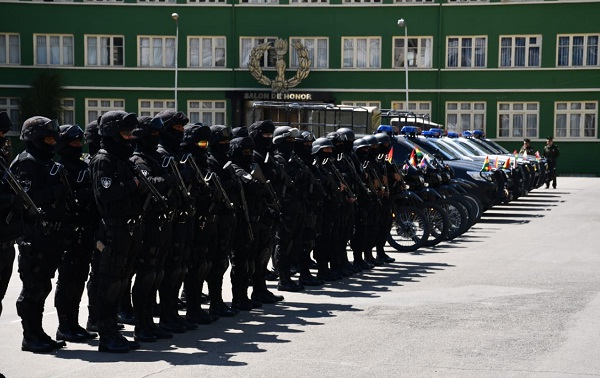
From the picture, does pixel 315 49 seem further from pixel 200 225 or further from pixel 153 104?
pixel 200 225

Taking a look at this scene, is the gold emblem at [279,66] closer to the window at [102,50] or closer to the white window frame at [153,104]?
the white window frame at [153,104]

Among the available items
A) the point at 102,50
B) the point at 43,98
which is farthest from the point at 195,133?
the point at 102,50

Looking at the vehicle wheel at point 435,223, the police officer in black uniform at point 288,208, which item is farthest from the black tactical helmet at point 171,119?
the vehicle wheel at point 435,223

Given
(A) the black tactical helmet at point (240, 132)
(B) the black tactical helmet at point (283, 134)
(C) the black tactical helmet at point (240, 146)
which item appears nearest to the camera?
(C) the black tactical helmet at point (240, 146)

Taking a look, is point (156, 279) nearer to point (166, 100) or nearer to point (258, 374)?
point (258, 374)

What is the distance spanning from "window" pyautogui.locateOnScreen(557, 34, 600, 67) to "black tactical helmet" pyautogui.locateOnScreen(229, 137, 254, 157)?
42400 mm

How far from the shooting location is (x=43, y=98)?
51969 mm

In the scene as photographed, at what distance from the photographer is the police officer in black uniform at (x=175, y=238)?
10.7m

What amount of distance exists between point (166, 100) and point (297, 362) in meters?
46.2

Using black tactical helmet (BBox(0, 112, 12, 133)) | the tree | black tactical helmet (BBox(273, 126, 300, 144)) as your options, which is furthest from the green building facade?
black tactical helmet (BBox(0, 112, 12, 133))

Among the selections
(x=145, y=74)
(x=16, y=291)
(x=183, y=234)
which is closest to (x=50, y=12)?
(x=145, y=74)

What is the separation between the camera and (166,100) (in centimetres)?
5450

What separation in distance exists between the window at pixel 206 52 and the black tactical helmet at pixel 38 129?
44.9 meters

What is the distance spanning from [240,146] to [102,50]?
4350 centimetres
